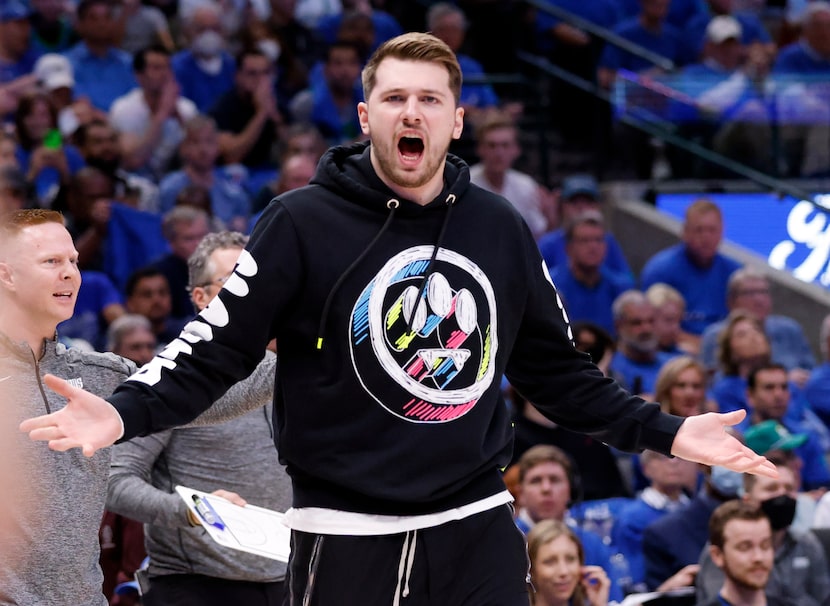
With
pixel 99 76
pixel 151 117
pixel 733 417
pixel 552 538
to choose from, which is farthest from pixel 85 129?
pixel 733 417

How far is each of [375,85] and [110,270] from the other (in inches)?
224

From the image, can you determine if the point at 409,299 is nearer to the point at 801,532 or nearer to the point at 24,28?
the point at 801,532

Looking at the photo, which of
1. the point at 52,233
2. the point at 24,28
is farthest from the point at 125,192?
the point at 52,233

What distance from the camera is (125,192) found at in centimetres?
930

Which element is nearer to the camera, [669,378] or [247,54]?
[669,378]

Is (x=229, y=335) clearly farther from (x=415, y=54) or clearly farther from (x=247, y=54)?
(x=247, y=54)

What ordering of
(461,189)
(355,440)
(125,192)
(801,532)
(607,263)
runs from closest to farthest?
(355,440) → (461,189) → (801,532) → (125,192) → (607,263)

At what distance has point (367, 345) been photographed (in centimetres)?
346

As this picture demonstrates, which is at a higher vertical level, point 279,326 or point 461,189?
point 461,189

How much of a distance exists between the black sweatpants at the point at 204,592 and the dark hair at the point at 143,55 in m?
6.02

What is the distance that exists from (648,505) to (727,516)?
37.6 inches

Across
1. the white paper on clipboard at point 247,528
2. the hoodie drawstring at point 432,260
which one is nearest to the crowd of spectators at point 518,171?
the white paper on clipboard at point 247,528

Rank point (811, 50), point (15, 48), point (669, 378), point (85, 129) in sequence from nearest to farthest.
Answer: point (669, 378), point (85, 129), point (15, 48), point (811, 50)

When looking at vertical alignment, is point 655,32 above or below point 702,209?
above
